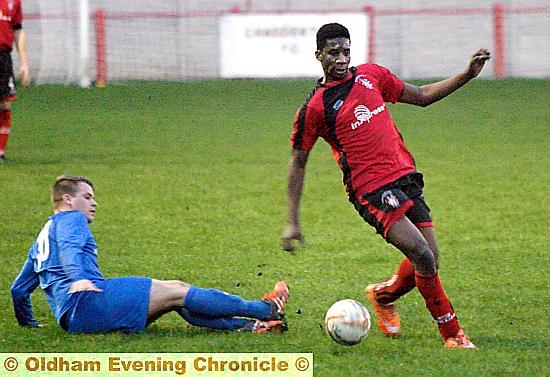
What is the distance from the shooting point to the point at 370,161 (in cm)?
645

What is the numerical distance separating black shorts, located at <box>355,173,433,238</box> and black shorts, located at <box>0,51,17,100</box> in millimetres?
7969

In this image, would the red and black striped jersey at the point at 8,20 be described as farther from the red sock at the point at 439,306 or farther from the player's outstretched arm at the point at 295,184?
the red sock at the point at 439,306

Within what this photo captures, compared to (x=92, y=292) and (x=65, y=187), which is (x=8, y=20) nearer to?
(x=65, y=187)

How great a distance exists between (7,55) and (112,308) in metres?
7.86

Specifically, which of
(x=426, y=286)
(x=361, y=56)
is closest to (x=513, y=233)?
(x=426, y=286)

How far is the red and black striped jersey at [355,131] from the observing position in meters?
6.45

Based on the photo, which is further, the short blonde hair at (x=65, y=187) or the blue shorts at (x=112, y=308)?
the short blonde hair at (x=65, y=187)

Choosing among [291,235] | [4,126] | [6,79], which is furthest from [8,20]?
[291,235]

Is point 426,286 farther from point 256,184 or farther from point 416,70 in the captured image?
point 416,70

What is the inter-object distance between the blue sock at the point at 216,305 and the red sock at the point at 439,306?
3.39ft

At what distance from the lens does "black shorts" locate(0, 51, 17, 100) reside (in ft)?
44.1

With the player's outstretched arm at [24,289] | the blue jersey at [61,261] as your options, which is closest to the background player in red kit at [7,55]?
the player's outstretched arm at [24,289]

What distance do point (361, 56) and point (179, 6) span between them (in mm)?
5802

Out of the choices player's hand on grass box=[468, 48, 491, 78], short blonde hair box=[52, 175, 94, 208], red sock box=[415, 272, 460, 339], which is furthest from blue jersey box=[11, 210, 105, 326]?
player's hand on grass box=[468, 48, 491, 78]
